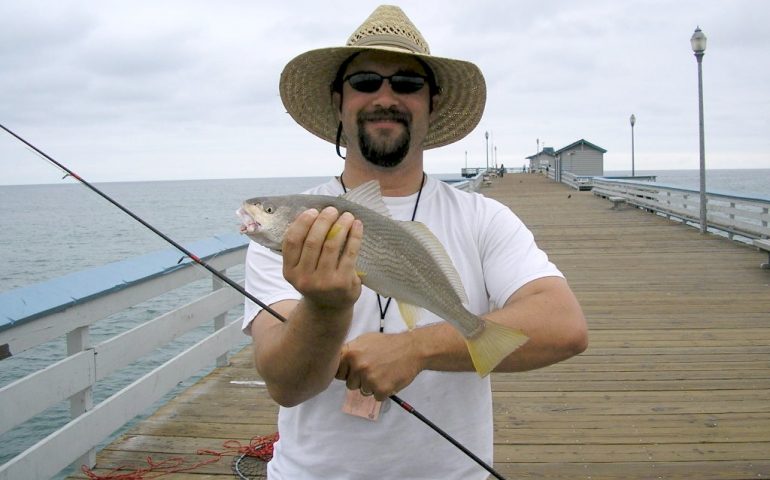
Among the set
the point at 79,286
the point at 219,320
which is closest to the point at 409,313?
the point at 79,286

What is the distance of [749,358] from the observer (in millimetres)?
6074

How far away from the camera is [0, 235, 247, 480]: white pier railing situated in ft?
10.1

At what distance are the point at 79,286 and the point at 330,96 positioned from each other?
1.87 m

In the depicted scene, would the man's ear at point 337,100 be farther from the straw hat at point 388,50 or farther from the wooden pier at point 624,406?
the wooden pier at point 624,406

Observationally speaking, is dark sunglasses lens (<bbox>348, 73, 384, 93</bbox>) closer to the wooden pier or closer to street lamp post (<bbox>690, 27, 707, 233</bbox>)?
the wooden pier

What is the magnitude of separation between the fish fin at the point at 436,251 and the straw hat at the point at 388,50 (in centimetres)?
78

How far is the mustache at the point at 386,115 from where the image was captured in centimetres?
248

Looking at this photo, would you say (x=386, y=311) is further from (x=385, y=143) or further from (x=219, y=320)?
(x=219, y=320)

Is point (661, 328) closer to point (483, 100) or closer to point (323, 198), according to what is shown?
point (483, 100)

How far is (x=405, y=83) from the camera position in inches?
100

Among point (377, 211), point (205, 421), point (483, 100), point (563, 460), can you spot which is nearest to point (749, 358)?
point (563, 460)

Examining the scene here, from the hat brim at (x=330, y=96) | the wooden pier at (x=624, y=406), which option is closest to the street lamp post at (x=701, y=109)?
the wooden pier at (x=624, y=406)

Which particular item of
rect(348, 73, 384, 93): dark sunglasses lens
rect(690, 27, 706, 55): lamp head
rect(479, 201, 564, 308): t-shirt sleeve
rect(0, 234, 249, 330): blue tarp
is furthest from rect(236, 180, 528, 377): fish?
rect(690, 27, 706, 55): lamp head

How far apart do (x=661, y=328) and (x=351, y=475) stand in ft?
20.2
